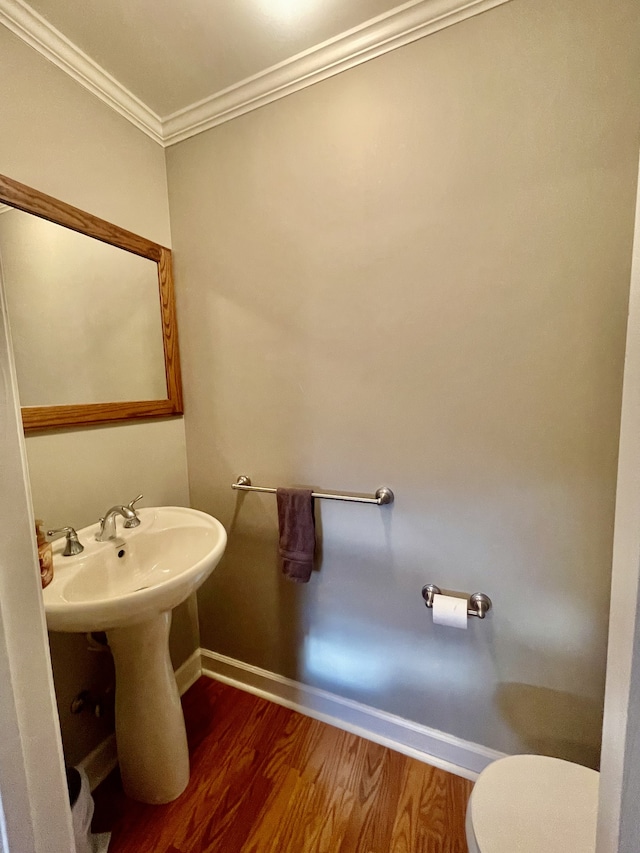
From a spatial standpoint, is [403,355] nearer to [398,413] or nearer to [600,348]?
[398,413]

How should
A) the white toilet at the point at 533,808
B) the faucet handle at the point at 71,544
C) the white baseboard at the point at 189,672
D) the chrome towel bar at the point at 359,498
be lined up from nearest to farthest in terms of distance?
1. the white toilet at the point at 533,808
2. the faucet handle at the point at 71,544
3. the chrome towel bar at the point at 359,498
4. the white baseboard at the point at 189,672

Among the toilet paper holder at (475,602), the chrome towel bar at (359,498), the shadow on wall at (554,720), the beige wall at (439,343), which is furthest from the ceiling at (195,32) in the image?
the shadow on wall at (554,720)

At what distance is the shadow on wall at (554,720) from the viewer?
1.02 metres

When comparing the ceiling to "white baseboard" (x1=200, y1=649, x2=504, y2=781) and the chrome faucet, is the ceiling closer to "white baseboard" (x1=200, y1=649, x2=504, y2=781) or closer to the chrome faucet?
the chrome faucet

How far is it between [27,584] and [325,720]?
138 centimetres

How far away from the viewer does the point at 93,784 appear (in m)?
1.18

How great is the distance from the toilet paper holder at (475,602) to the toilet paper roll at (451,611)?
0.09 feet

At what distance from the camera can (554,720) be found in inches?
41.4

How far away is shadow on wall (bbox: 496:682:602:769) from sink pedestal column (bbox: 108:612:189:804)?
106 cm

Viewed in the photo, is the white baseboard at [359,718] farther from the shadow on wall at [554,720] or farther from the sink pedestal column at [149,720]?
the sink pedestal column at [149,720]

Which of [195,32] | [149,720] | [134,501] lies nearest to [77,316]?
[134,501]

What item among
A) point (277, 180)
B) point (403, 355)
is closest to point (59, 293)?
point (277, 180)

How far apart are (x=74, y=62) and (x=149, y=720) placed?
207cm

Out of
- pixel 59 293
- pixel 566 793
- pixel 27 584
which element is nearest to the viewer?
pixel 27 584
